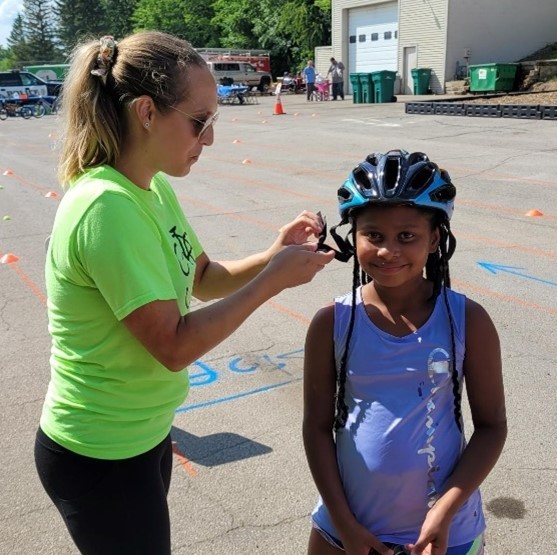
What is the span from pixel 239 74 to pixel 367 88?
16.6 m

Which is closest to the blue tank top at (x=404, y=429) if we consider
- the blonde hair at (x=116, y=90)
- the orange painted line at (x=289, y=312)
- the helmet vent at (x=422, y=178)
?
the helmet vent at (x=422, y=178)

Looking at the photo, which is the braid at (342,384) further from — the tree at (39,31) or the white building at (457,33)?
the tree at (39,31)

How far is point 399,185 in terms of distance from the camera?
73.9 inches

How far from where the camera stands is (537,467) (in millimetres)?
3424

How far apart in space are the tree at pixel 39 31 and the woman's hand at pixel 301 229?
381 feet

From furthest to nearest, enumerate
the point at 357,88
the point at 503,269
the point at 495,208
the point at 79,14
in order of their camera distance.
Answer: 1. the point at 79,14
2. the point at 357,88
3. the point at 495,208
4. the point at 503,269

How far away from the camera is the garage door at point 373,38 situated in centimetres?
3409

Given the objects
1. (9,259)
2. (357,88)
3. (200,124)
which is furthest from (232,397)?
(357,88)

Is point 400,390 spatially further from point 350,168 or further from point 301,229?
point 350,168

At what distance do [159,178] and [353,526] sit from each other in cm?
127

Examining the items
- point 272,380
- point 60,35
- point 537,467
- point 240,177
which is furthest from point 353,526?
point 60,35

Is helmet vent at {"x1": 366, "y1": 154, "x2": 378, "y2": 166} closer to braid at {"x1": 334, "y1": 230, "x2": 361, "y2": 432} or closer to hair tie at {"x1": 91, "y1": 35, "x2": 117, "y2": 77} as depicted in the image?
braid at {"x1": 334, "y1": 230, "x2": 361, "y2": 432}

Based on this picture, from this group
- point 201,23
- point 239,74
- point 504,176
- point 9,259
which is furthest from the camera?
point 201,23

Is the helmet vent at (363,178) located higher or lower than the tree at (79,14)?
lower
